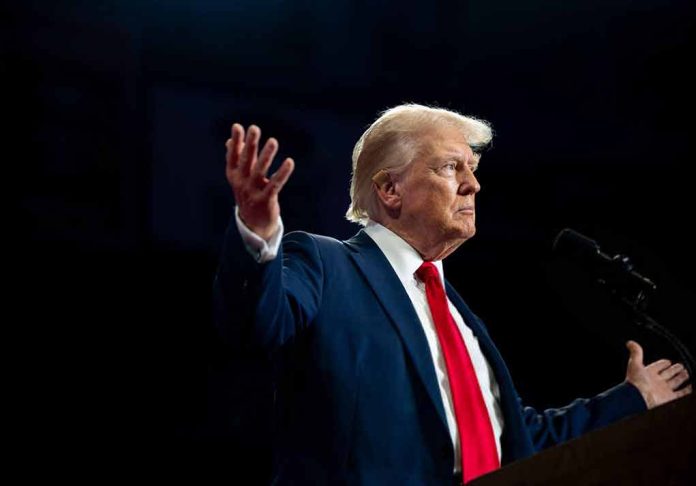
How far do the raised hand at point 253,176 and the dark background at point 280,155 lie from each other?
1508mm

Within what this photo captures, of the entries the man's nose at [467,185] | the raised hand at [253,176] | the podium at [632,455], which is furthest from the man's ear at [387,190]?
the podium at [632,455]

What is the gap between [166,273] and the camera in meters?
2.82

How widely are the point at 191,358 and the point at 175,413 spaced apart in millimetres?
169

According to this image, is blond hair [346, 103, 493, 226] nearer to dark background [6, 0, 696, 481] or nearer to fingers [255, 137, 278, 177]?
fingers [255, 137, 278, 177]

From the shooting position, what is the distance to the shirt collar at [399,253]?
1.72m

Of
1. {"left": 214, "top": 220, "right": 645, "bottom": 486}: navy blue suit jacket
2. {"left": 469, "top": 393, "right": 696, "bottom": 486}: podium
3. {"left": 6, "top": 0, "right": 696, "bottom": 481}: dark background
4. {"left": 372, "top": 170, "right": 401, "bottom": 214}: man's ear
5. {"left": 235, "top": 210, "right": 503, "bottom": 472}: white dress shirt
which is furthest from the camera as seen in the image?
{"left": 6, "top": 0, "right": 696, "bottom": 481}: dark background

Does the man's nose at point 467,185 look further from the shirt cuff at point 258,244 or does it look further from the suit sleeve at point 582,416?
the shirt cuff at point 258,244

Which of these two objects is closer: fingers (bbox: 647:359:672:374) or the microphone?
the microphone

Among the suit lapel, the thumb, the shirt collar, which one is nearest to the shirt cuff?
the suit lapel

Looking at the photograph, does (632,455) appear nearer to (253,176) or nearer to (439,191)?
(253,176)

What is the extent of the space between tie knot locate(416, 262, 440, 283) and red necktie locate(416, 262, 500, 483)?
0.04 meters

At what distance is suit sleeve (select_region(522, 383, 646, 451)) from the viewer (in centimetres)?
176

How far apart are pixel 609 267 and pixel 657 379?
1.11ft

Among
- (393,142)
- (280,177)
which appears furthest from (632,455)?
(393,142)
